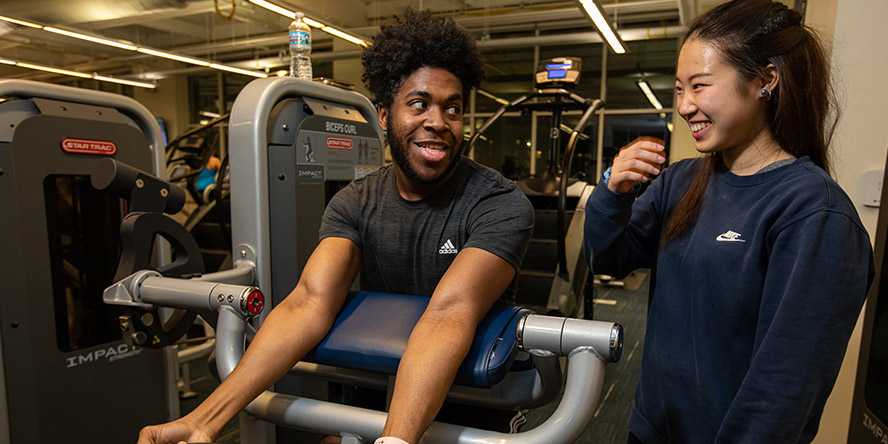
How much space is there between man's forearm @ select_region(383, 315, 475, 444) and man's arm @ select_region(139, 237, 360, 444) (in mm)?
298

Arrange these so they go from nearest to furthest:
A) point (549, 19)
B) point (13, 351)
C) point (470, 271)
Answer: point (470, 271) < point (13, 351) < point (549, 19)

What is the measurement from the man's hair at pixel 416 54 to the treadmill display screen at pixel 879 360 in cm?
131

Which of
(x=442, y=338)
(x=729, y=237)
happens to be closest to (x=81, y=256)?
(x=442, y=338)

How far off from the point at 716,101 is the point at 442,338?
724mm

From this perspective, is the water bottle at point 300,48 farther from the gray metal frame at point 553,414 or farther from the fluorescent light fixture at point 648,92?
the fluorescent light fixture at point 648,92

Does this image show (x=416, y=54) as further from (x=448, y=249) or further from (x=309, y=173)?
(x=309, y=173)

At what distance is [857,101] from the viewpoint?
71.7 inches

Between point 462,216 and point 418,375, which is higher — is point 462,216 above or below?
above

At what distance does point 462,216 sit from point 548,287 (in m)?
2.66

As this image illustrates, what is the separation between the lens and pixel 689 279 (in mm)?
1152

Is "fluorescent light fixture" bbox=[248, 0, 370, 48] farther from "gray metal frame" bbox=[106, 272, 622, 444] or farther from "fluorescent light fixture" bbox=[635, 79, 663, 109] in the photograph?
"fluorescent light fixture" bbox=[635, 79, 663, 109]

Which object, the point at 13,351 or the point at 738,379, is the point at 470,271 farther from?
the point at 13,351

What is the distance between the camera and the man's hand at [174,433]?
1061mm

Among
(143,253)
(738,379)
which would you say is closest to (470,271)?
(738,379)
